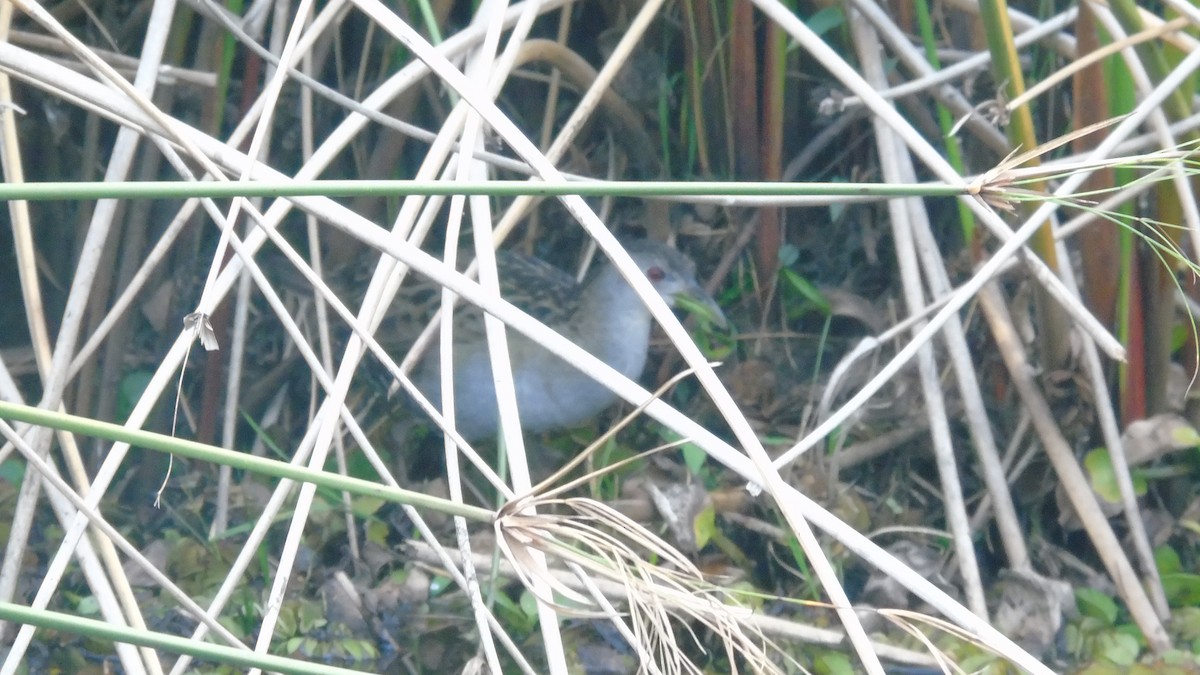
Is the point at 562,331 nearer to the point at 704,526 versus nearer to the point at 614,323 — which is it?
the point at 614,323

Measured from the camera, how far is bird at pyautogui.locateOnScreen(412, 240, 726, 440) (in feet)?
7.63

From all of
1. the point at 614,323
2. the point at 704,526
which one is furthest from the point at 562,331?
the point at 704,526

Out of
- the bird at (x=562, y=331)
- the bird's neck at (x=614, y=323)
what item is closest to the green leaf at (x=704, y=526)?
the bird at (x=562, y=331)

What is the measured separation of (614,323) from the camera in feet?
8.24

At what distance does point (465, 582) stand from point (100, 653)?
804mm

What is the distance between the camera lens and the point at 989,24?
1.61 meters

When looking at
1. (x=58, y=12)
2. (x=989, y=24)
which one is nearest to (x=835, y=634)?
(x=989, y=24)

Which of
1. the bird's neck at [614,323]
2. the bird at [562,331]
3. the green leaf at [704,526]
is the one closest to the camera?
the green leaf at [704,526]

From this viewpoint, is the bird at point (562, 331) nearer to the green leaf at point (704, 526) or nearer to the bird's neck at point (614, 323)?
the bird's neck at point (614, 323)

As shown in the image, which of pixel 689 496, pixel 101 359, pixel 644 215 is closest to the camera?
pixel 689 496

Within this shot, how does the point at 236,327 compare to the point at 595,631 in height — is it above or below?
above

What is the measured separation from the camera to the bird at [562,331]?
2.33 metres

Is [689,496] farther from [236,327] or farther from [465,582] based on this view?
[236,327]

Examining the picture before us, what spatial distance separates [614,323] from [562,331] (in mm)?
118
